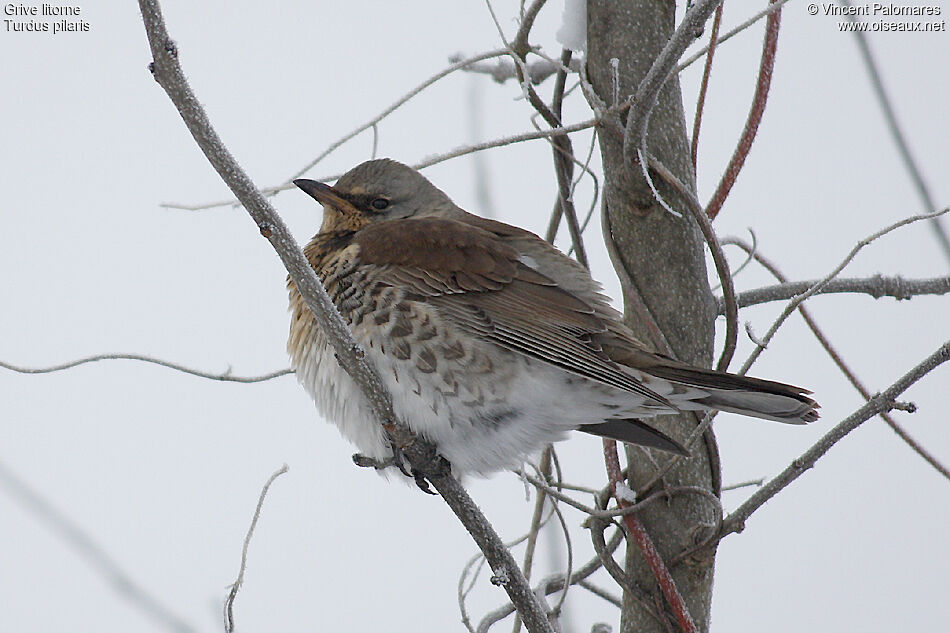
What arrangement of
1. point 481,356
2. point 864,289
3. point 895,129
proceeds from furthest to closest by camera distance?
1. point 864,289
2. point 481,356
3. point 895,129

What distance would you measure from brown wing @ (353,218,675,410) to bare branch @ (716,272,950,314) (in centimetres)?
49

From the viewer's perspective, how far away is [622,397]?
307 cm

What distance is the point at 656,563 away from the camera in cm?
300

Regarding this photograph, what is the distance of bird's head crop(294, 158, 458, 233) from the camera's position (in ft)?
12.5

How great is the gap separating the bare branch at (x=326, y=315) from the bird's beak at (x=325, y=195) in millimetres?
1135

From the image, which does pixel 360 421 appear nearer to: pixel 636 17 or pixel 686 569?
pixel 686 569

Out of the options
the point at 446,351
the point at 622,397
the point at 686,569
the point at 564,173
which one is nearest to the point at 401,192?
the point at 564,173

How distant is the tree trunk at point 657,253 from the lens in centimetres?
311

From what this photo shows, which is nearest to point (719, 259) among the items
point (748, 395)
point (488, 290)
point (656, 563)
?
point (748, 395)

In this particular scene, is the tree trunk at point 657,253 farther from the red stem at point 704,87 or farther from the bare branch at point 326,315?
the bare branch at point 326,315

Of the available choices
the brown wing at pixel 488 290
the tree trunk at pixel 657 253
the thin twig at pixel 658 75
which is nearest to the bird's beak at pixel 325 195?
the brown wing at pixel 488 290

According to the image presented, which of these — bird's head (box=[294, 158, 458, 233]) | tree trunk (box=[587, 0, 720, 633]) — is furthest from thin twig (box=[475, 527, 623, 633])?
bird's head (box=[294, 158, 458, 233])

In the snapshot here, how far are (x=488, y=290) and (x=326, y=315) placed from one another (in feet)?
3.55

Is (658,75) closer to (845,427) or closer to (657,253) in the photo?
(657,253)
